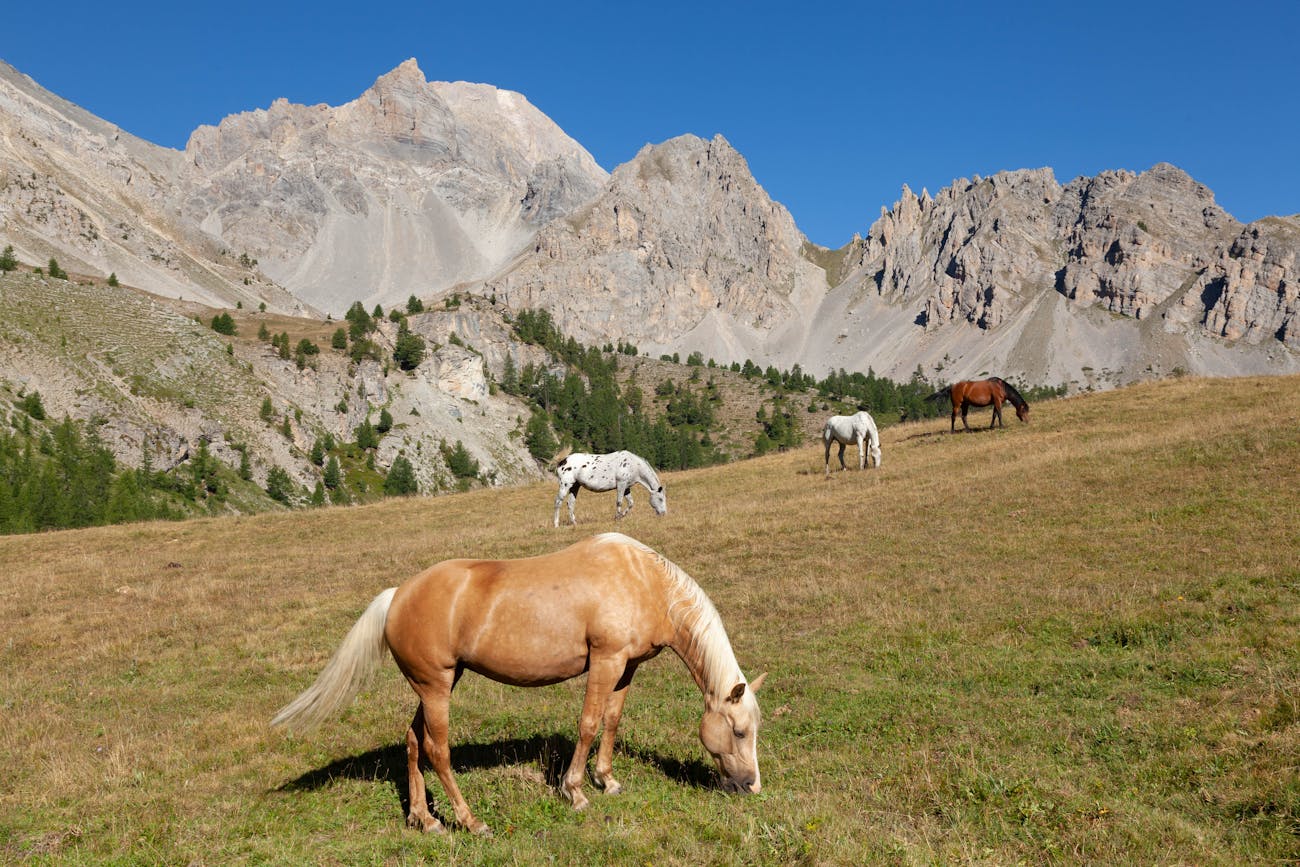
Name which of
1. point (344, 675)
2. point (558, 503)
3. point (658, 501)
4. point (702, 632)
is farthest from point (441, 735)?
point (658, 501)

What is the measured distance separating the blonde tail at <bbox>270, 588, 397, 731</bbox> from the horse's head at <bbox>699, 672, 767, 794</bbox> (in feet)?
12.2

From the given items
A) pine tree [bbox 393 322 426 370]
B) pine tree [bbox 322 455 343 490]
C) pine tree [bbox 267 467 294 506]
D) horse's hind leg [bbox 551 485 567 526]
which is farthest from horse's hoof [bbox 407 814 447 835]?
pine tree [bbox 393 322 426 370]

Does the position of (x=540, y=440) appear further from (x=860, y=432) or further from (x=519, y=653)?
(x=519, y=653)

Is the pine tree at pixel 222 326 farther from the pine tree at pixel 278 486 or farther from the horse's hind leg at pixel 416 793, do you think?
the horse's hind leg at pixel 416 793

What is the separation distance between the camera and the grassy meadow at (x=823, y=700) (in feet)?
23.0

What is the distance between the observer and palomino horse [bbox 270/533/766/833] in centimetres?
765

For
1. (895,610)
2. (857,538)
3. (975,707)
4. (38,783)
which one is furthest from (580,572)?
(857,538)

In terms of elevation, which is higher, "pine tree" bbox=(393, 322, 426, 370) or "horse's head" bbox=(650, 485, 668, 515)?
"pine tree" bbox=(393, 322, 426, 370)

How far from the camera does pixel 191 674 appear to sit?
1412cm

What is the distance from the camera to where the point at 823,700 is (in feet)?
36.7

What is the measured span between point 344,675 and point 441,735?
1273 mm

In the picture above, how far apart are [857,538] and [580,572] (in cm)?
1510

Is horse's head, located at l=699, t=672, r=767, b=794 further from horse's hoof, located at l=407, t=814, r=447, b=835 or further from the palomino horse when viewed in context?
horse's hoof, located at l=407, t=814, r=447, b=835

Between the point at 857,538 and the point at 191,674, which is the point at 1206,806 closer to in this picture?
the point at 857,538
